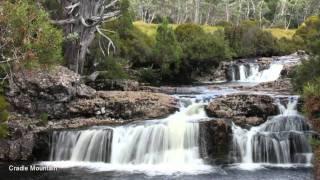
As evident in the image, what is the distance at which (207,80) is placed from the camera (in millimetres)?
51438

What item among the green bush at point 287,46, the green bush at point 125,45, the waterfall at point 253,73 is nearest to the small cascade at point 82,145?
the green bush at point 125,45

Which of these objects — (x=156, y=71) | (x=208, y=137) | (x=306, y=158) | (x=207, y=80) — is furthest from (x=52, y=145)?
(x=207, y=80)

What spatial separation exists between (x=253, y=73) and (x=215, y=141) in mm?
26799

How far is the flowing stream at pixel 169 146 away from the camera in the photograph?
26.3m

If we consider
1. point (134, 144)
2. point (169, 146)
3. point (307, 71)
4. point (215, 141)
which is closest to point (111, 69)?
point (134, 144)

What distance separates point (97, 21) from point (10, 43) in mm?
18453

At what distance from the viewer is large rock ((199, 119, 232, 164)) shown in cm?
2689

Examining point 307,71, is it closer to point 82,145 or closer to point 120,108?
point 120,108

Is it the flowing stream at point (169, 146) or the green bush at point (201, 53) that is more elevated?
the green bush at point (201, 53)

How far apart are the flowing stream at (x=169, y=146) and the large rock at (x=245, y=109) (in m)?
0.78

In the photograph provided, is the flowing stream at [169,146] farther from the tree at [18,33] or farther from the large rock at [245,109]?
the tree at [18,33]

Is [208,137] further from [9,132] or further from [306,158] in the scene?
[9,132]

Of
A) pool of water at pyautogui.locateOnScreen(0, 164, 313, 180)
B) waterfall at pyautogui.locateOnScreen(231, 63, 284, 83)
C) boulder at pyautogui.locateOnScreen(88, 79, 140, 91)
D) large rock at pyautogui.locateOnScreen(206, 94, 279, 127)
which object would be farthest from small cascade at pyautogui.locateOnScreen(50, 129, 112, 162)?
waterfall at pyautogui.locateOnScreen(231, 63, 284, 83)

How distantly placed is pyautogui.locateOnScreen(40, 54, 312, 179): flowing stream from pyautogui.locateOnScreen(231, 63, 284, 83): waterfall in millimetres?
23218
